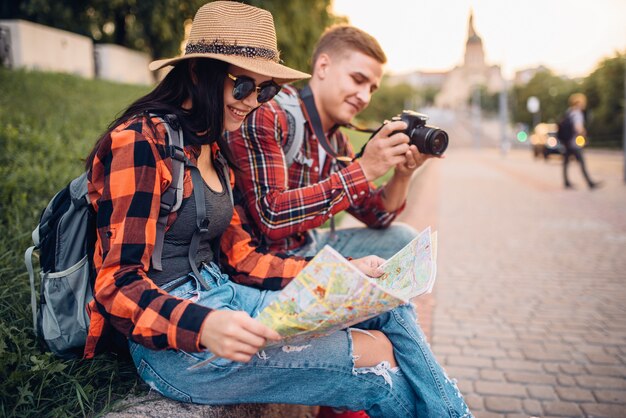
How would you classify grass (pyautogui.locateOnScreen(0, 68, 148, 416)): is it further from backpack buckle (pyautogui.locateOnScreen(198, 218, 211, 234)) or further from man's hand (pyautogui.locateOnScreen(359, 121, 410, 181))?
man's hand (pyautogui.locateOnScreen(359, 121, 410, 181))

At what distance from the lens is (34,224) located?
320 centimetres

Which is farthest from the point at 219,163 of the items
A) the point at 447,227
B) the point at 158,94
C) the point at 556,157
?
the point at 556,157

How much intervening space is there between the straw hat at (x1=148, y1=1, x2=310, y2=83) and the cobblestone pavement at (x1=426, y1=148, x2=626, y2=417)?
2059mm

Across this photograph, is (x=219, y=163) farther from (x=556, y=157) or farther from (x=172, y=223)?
(x=556, y=157)

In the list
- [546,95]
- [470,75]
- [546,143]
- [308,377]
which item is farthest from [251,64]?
[470,75]

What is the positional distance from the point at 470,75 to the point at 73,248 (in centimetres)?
12045

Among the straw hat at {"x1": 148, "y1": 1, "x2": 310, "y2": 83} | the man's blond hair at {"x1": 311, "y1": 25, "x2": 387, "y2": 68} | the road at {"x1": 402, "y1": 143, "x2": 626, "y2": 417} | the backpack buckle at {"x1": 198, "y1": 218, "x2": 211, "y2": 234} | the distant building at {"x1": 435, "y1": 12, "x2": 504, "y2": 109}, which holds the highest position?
the distant building at {"x1": 435, "y1": 12, "x2": 504, "y2": 109}

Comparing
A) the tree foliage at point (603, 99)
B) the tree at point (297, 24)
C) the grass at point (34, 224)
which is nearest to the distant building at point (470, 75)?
the tree foliage at point (603, 99)

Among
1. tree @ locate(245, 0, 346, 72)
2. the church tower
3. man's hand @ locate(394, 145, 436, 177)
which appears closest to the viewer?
man's hand @ locate(394, 145, 436, 177)

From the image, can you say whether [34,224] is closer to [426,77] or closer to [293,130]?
[293,130]

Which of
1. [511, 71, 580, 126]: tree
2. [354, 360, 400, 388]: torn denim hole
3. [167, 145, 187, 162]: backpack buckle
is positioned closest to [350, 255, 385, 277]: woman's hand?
[354, 360, 400, 388]: torn denim hole

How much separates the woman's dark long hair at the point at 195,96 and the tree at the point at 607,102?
32371 mm

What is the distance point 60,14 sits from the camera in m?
16.0

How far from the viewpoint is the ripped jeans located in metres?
1.66
